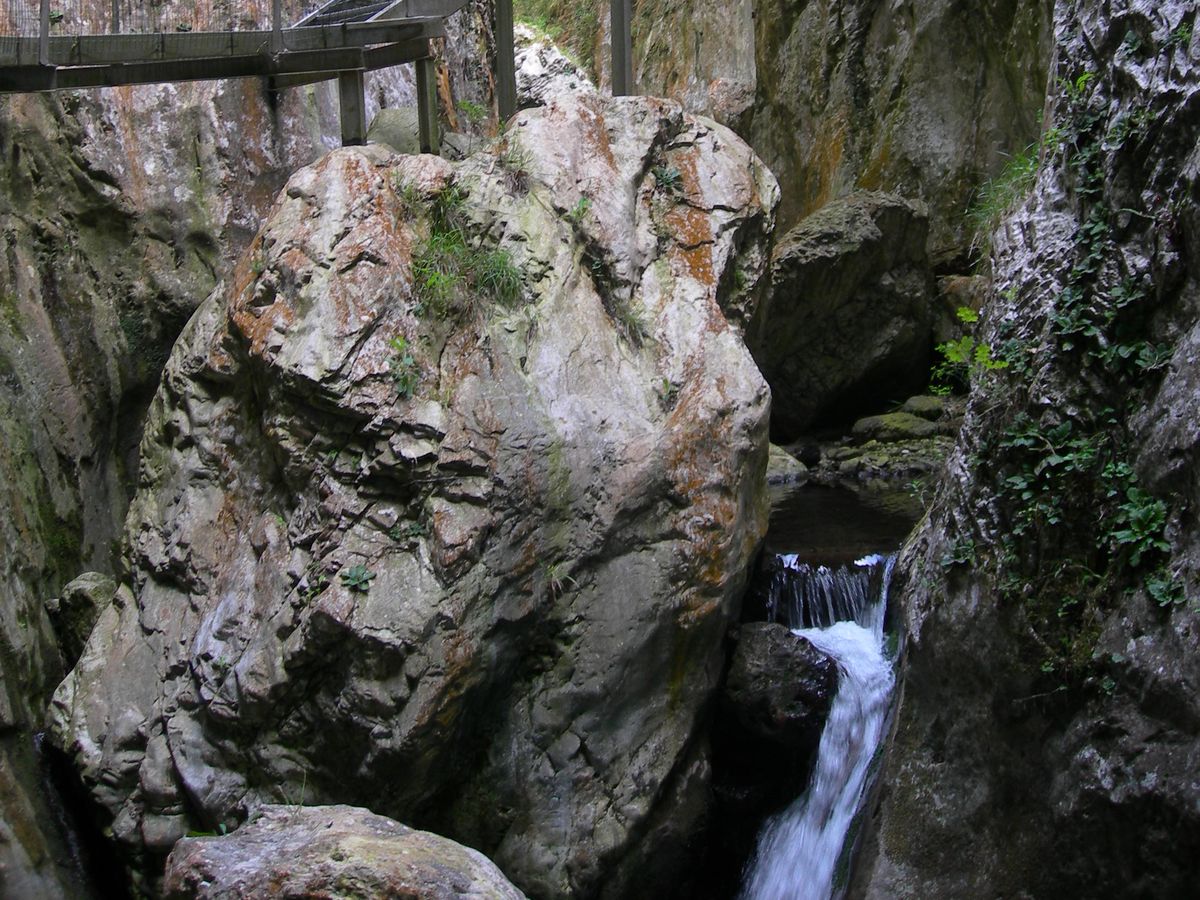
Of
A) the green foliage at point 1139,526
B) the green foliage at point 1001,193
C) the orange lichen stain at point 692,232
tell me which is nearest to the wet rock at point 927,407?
the green foliage at point 1001,193

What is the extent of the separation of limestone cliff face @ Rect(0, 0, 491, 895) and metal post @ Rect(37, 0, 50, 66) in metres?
0.81

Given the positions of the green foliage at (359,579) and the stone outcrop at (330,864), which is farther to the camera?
the green foliage at (359,579)

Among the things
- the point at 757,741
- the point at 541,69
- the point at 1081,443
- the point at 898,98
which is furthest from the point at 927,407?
the point at 541,69

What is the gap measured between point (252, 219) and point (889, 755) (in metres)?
6.65

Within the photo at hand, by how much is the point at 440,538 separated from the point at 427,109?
4.24 metres

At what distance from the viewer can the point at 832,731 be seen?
7184 millimetres

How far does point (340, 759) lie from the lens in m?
6.09

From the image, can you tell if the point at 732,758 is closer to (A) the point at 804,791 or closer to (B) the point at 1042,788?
(A) the point at 804,791

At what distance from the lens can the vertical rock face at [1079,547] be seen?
182 inches

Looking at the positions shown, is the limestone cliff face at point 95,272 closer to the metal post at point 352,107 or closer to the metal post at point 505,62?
the metal post at point 352,107

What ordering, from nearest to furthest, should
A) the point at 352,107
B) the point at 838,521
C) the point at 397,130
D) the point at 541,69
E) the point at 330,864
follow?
the point at 330,864 < the point at 352,107 < the point at 397,130 < the point at 838,521 < the point at 541,69

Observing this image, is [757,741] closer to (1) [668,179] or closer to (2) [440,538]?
(2) [440,538]

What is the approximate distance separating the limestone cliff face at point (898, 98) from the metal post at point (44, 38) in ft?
34.1

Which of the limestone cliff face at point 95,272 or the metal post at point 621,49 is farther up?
the metal post at point 621,49
